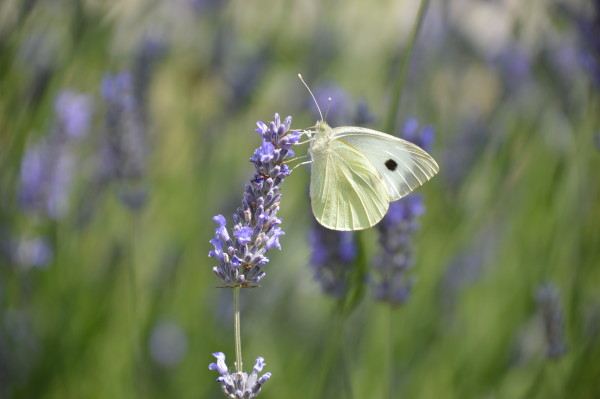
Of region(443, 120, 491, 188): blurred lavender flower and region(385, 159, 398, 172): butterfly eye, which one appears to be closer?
region(385, 159, 398, 172): butterfly eye

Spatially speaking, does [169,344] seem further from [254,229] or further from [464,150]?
[254,229]

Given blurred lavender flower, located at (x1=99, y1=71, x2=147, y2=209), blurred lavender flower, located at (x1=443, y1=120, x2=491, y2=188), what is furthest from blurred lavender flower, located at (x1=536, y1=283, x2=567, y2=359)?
blurred lavender flower, located at (x1=99, y1=71, x2=147, y2=209)

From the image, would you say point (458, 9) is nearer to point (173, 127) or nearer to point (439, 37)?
point (439, 37)

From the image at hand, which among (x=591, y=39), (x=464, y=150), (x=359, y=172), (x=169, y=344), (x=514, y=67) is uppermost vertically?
(x=514, y=67)

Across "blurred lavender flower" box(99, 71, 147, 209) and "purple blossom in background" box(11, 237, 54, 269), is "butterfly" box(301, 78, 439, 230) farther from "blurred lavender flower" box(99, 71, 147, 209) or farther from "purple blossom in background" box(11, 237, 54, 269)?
"purple blossom in background" box(11, 237, 54, 269)

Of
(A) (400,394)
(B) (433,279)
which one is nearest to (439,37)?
(B) (433,279)

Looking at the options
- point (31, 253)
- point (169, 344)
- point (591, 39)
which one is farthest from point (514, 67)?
point (31, 253)
